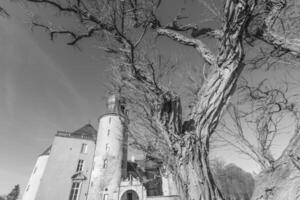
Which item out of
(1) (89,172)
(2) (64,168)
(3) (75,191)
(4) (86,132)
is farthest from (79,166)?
(4) (86,132)

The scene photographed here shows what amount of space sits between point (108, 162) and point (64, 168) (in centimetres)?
597

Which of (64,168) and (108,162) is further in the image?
(64,168)

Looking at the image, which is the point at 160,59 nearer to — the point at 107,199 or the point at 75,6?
the point at 75,6

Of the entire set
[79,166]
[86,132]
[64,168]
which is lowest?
[64,168]

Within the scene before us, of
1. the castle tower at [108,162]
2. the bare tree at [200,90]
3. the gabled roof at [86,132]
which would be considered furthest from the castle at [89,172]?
the bare tree at [200,90]

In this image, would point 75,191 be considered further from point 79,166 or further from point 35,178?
point 35,178

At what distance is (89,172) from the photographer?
21.0 metres

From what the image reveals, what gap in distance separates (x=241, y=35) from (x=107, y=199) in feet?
65.6

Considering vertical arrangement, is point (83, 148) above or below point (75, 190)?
above

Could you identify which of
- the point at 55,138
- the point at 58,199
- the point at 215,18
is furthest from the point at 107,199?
the point at 215,18

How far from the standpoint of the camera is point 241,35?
7.13ft

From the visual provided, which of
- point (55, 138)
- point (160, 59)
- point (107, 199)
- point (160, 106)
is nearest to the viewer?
point (160, 106)

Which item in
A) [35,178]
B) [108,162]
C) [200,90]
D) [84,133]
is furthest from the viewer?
[84,133]

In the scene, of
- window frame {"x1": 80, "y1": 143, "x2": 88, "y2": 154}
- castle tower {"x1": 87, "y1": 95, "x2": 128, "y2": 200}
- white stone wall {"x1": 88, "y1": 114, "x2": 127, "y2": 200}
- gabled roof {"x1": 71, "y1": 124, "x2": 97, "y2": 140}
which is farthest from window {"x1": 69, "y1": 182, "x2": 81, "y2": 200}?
gabled roof {"x1": 71, "y1": 124, "x2": 97, "y2": 140}
